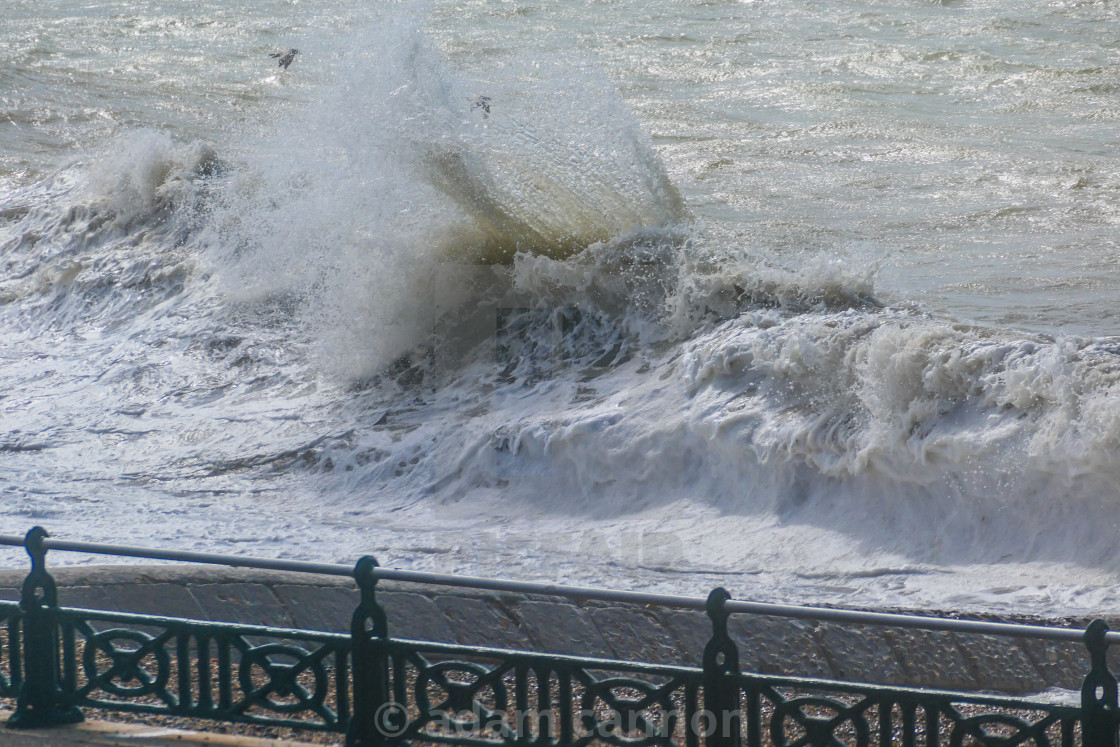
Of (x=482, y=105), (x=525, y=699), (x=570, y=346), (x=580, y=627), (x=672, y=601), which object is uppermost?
(x=482, y=105)

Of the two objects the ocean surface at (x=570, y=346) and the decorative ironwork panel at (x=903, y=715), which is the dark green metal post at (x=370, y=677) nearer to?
the decorative ironwork panel at (x=903, y=715)

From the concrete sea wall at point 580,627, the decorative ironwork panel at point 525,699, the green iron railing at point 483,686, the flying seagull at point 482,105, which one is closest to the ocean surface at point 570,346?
the flying seagull at point 482,105

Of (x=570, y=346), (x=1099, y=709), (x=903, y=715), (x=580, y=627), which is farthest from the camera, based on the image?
(x=570, y=346)

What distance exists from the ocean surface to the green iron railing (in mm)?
2253

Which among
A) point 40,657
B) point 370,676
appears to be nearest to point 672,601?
point 370,676

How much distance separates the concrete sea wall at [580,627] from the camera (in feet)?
15.2

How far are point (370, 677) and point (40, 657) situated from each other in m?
1.01

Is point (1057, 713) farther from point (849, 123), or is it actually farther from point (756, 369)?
point (849, 123)

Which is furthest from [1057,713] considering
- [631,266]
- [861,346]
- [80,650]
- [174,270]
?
[174,270]

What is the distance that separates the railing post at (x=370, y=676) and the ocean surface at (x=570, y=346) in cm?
251

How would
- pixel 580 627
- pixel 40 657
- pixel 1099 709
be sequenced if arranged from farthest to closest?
pixel 580 627 → pixel 40 657 → pixel 1099 709

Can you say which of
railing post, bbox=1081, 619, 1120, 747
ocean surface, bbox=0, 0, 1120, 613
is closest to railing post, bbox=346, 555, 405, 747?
railing post, bbox=1081, 619, 1120, 747

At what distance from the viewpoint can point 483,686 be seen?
131 inches

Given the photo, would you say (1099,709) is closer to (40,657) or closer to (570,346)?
(40,657)
